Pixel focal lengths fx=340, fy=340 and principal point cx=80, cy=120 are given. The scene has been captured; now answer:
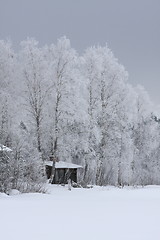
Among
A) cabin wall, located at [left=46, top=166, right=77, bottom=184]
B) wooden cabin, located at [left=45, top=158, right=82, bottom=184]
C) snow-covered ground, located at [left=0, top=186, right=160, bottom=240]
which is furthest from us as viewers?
cabin wall, located at [left=46, top=166, right=77, bottom=184]

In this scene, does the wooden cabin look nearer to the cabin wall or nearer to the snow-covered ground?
the cabin wall

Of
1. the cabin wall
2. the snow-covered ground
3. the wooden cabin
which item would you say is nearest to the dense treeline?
the wooden cabin

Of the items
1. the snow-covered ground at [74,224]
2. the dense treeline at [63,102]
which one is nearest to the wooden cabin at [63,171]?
the dense treeline at [63,102]

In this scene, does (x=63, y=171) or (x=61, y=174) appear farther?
(x=61, y=174)

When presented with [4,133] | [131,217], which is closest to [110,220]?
[131,217]

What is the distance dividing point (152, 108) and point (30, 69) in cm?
1512

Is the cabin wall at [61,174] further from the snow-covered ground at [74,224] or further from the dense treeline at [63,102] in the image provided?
the snow-covered ground at [74,224]

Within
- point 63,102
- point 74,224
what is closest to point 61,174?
point 63,102

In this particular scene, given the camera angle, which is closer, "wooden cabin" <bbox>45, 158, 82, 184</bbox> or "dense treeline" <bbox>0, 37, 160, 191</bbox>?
"dense treeline" <bbox>0, 37, 160, 191</bbox>

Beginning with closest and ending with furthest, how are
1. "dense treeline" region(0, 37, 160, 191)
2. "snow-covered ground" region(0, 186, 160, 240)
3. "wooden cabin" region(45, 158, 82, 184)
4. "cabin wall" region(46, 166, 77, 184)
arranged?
"snow-covered ground" region(0, 186, 160, 240) < "dense treeline" region(0, 37, 160, 191) < "wooden cabin" region(45, 158, 82, 184) < "cabin wall" region(46, 166, 77, 184)

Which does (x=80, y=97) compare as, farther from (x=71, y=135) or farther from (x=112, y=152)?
(x=112, y=152)

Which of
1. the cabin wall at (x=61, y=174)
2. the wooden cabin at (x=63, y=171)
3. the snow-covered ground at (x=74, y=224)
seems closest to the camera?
the snow-covered ground at (x=74, y=224)

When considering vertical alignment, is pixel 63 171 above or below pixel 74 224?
above

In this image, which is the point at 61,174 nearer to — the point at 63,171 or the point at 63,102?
the point at 63,171
